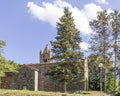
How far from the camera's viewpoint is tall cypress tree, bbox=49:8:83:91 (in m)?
50.5

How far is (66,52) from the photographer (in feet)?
167

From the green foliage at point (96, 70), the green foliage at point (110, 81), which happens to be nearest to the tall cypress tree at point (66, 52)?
the green foliage at point (96, 70)

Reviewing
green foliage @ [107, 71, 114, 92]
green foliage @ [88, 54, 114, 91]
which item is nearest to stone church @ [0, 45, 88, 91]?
green foliage @ [88, 54, 114, 91]

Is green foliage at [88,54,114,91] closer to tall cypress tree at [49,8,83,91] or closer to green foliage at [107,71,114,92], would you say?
green foliage at [107,71,114,92]

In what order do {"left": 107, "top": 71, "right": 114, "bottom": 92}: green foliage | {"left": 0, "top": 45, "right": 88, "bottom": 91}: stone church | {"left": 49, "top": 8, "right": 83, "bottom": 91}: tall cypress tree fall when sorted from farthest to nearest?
{"left": 107, "top": 71, "right": 114, "bottom": 92}: green foliage → {"left": 0, "top": 45, "right": 88, "bottom": 91}: stone church → {"left": 49, "top": 8, "right": 83, "bottom": 91}: tall cypress tree

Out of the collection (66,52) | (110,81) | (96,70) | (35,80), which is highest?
(66,52)

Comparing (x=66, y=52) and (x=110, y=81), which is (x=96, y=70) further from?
(x=66, y=52)

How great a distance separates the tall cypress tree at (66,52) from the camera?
5050 centimetres

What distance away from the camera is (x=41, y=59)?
8200 cm

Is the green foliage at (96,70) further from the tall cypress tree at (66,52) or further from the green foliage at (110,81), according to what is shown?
the tall cypress tree at (66,52)

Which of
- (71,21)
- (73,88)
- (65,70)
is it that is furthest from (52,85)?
(71,21)

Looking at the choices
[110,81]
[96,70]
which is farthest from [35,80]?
[110,81]

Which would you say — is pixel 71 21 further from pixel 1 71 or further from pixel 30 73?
pixel 1 71

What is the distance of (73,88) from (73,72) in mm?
4923
